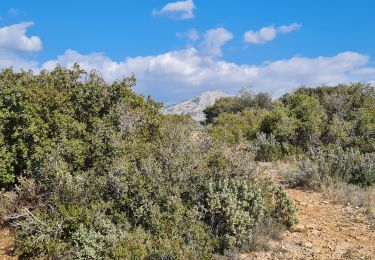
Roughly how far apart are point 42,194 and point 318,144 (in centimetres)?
980

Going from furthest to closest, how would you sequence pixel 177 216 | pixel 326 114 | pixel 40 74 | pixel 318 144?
pixel 326 114 → pixel 318 144 → pixel 40 74 → pixel 177 216

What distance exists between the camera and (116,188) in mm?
8016

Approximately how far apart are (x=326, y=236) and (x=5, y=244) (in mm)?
6010

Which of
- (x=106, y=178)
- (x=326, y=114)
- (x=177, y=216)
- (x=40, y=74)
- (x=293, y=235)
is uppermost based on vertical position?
(x=40, y=74)

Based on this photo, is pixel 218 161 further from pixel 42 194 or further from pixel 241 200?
pixel 42 194

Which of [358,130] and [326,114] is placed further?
[326,114]

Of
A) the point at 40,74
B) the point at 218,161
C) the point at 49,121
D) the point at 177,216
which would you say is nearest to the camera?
the point at 177,216

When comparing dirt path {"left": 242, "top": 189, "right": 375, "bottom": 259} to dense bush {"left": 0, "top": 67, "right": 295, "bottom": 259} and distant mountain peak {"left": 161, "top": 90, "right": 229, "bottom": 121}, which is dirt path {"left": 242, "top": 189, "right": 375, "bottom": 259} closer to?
dense bush {"left": 0, "top": 67, "right": 295, "bottom": 259}

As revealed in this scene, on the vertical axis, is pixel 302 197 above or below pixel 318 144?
below

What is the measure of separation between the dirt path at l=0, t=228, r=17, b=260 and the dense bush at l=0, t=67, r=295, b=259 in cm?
29

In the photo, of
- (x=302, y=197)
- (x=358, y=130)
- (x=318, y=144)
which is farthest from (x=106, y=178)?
(x=358, y=130)

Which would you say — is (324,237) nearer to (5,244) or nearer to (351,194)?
(351,194)

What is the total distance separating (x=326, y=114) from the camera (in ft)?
55.8

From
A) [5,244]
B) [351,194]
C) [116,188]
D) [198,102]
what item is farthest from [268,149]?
[198,102]
